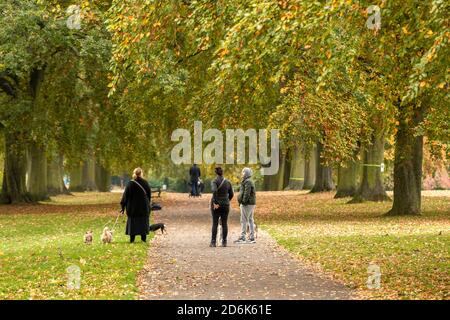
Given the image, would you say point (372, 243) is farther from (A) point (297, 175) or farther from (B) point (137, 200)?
(A) point (297, 175)

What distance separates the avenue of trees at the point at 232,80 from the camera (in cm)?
1316

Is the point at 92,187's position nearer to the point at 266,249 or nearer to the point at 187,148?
the point at 187,148

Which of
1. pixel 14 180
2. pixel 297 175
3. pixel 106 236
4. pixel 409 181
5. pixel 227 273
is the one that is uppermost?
pixel 297 175

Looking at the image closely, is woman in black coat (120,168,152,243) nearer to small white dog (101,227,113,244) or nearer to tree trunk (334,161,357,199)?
small white dog (101,227,113,244)

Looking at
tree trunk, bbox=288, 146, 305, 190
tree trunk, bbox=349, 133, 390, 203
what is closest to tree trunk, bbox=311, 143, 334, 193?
tree trunk, bbox=288, 146, 305, 190

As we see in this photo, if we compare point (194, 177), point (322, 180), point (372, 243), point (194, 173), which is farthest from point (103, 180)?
point (372, 243)

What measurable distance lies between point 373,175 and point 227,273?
24066 millimetres

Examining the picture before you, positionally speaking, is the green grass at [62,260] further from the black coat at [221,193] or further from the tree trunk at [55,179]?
the tree trunk at [55,179]

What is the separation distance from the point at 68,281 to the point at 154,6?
4.80 m

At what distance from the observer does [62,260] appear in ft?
54.5

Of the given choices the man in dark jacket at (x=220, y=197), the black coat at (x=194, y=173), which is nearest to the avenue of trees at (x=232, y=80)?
the man in dark jacket at (x=220, y=197)

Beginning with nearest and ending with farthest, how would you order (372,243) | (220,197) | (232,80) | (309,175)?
(232,80), (220,197), (372,243), (309,175)

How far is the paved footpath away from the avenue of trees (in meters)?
2.96

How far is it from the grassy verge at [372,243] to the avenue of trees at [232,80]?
6.85ft
